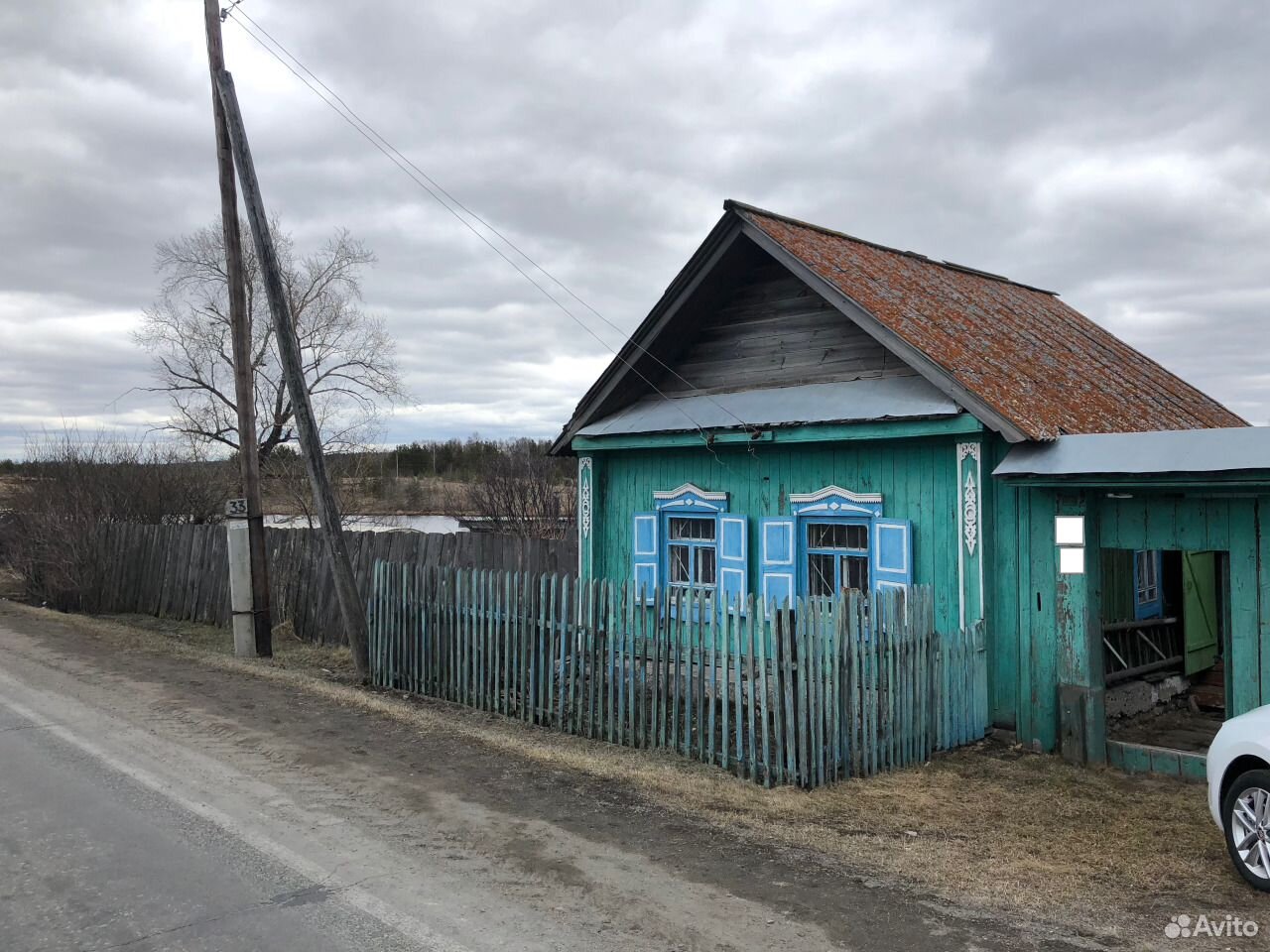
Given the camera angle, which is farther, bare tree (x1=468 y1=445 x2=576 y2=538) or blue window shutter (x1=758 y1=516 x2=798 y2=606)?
bare tree (x1=468 y1=445 x2=576 y2=538)

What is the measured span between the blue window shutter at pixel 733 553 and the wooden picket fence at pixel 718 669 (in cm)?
150

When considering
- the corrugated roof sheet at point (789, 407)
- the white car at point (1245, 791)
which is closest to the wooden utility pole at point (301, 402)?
the corrugated roof sheet at point (789, 407)

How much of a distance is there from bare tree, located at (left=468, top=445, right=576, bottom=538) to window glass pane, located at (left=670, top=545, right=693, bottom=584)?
17.4 metres

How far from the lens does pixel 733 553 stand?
11.2 metres

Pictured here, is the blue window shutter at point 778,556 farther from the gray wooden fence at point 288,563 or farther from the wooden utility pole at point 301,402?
the gray wooden fence at point 288,563

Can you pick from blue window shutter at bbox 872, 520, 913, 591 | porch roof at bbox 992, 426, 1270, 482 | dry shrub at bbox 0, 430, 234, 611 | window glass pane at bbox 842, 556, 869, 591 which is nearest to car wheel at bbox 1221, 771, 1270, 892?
porch roof at bbox 992, 426, 1270, 482

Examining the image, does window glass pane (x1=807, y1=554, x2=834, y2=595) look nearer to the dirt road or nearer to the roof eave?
the roof eave

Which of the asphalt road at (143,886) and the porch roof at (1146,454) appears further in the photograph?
the porch roof at (1146,454)

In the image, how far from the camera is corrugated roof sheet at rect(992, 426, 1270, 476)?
7188 mm

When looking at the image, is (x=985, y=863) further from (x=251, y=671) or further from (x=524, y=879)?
(x=251, y=671)

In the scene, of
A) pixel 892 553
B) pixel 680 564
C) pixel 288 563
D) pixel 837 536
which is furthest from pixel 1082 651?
pixel 288 563

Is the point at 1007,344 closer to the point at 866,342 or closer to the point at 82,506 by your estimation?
the point at 866,342

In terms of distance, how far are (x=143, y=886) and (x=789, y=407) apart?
750 cm

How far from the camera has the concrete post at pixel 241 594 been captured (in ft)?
47.0
